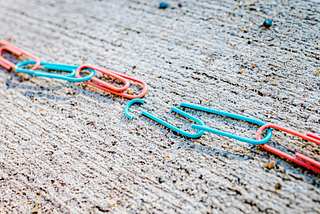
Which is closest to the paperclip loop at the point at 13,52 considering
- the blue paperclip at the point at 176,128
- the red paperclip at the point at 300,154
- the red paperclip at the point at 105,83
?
the red paperclip at the point at 105,83

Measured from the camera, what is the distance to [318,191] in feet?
4.33

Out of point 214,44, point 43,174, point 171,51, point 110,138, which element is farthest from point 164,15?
point 43,174

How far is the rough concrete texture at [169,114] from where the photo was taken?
4.68 feet

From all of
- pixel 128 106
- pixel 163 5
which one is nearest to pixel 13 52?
pixel 128 106

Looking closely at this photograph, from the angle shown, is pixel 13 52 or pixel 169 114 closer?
pixel 169 114

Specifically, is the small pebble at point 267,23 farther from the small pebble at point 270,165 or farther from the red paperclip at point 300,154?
the small pebble at point 270,165

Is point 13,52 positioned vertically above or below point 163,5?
below

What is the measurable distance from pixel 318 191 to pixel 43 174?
6.21 feet

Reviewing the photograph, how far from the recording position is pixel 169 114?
174 centimetres

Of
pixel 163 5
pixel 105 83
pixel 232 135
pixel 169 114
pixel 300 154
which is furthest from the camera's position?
pixel 163 5

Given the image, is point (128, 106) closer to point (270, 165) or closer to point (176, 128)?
point (176, 128)

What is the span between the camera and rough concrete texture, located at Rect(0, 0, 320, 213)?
1.43m

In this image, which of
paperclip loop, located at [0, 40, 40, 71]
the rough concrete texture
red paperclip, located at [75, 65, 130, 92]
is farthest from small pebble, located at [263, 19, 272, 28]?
paperclip loop, located at [0, 40, 40, 71]

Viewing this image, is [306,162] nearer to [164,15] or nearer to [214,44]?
[214,44]
